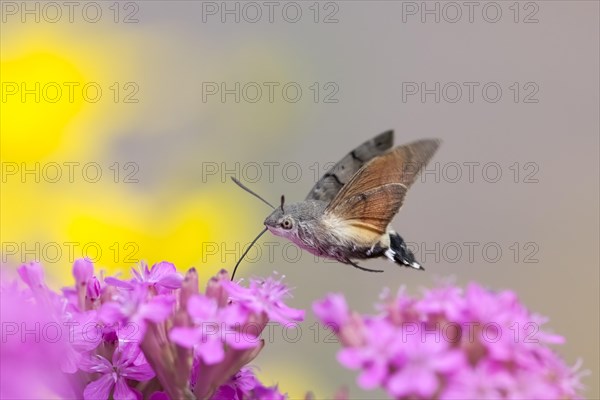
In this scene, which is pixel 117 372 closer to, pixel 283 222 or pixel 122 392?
pixel 122 392

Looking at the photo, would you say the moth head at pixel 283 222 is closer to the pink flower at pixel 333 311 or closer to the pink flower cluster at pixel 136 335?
the pink flower cluster at pixel 136 335

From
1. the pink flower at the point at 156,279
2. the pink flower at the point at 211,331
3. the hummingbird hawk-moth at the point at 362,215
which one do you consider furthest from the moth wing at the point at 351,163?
the pink flower at the point at 211,331

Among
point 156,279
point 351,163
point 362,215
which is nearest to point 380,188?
point 362,215

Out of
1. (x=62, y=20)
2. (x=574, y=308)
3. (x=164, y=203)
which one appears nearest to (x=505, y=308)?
(x=164, y=203)

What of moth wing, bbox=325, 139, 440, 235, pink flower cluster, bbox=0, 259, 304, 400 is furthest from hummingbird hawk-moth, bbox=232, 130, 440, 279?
pink flower cluster, bbox=0, 259, 304, 400

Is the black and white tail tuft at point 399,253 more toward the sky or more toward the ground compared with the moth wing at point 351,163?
more toward the ground
